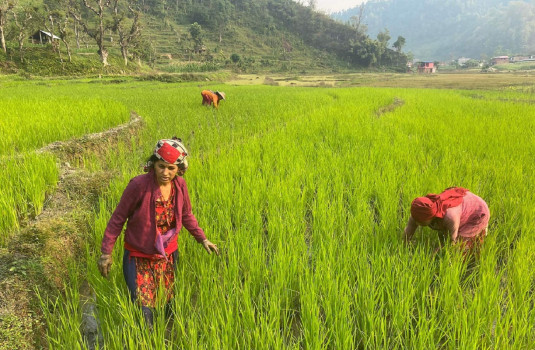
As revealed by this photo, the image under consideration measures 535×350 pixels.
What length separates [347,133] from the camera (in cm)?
482

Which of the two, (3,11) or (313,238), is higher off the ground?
(3,11)

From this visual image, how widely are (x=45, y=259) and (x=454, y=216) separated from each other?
94.6 inches

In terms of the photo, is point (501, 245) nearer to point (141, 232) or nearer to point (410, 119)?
point (141, 232)

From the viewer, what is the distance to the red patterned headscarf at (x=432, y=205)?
1.60 m

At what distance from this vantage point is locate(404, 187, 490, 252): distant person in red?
5.35 feet

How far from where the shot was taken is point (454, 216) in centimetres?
169

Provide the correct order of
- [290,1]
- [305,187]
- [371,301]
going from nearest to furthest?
1. [371,301]
2. [305,187]
3. [290,1]

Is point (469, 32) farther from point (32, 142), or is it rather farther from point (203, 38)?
point (32, 142)

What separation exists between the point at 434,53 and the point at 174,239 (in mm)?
182452

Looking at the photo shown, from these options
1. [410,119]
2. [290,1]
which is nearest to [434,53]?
[290,1]

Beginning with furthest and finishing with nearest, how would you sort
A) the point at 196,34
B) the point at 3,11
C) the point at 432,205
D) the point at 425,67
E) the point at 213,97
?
1. the point at 425,67
2. the point at 196,34
3. the point at 3,11
4. the point at 213,97
5. the point at 432,205

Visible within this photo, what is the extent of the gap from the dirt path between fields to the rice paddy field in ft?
0.20

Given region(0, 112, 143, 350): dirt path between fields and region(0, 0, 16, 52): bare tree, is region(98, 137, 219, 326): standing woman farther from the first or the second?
region(0, 0, 16, 52): bare tree

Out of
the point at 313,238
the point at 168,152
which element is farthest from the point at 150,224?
the point at 313,238
